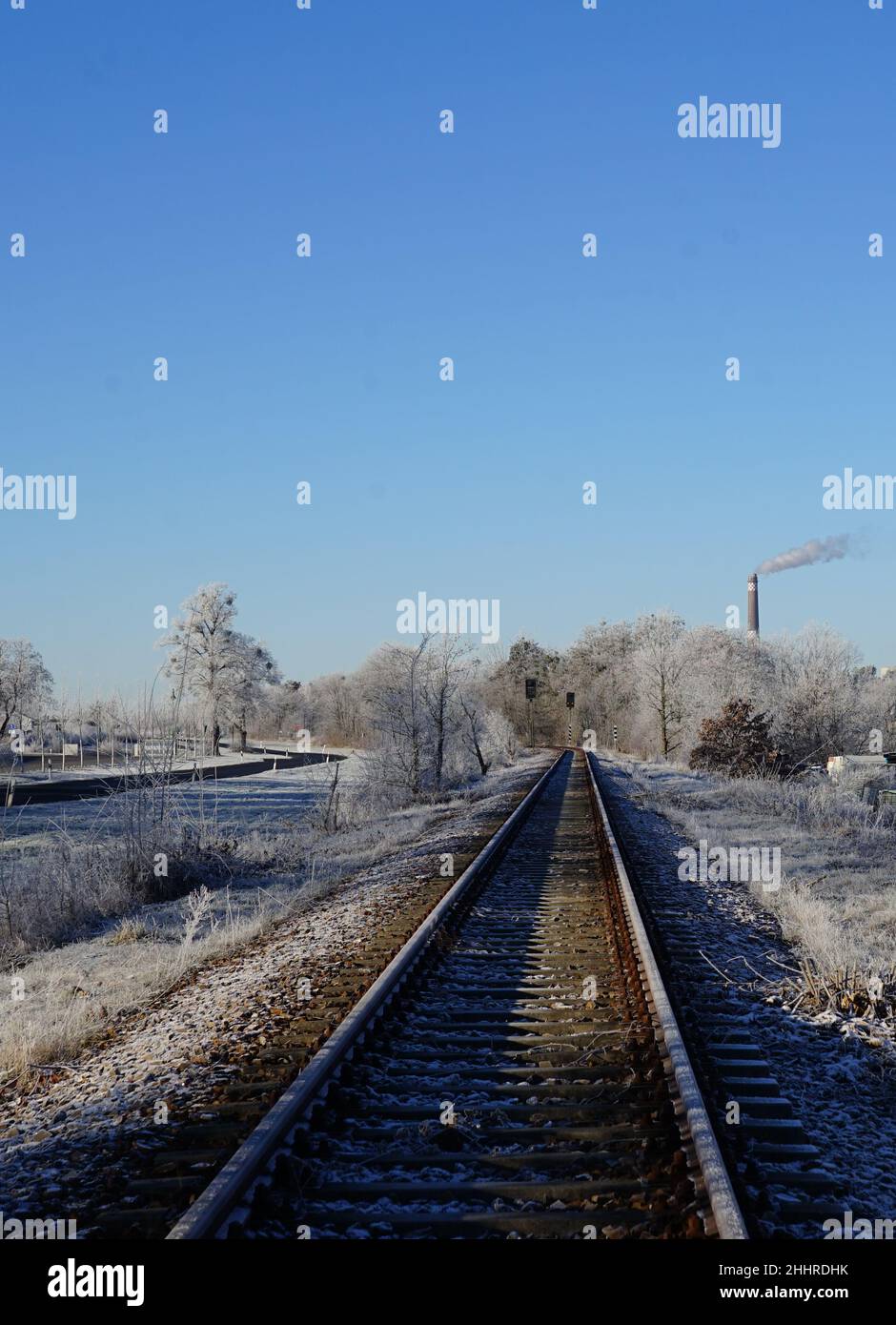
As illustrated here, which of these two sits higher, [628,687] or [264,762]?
[628,687]

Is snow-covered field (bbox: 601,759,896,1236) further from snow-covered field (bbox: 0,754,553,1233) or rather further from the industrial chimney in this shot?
the industrial chimney

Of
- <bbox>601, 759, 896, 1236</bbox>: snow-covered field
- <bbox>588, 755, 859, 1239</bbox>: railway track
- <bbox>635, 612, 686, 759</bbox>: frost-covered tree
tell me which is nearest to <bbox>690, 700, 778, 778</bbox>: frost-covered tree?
<bbox>601, 759, 896, 1236</bbox>: snow-covered field

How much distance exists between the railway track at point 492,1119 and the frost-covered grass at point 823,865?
4.66ft

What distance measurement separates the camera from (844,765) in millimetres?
31141

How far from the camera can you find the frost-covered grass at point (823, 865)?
724 cm

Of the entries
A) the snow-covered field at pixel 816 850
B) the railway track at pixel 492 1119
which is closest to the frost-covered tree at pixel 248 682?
the snow-covered field at pixel 816 850

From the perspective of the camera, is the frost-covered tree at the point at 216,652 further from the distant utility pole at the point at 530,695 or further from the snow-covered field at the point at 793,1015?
the snow-covered field at the point at 793,1015

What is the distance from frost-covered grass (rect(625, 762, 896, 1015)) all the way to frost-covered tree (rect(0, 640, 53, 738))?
2236 inches

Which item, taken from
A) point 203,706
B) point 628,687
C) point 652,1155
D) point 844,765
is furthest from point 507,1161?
point 628,687

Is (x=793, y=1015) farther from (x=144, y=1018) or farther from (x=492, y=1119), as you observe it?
(x=144, y=1018)

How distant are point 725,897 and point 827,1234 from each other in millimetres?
7659

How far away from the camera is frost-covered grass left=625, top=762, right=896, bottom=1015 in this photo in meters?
7.24

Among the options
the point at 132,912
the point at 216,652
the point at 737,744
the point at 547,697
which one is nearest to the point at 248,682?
the point at 216,652
